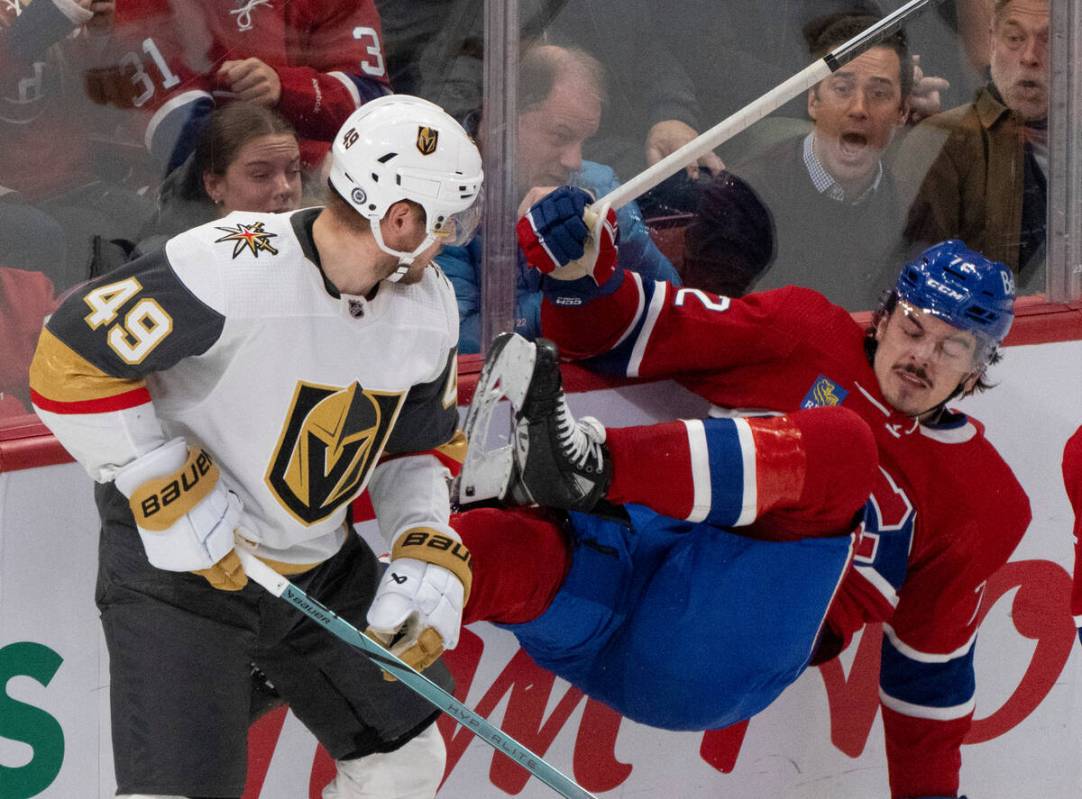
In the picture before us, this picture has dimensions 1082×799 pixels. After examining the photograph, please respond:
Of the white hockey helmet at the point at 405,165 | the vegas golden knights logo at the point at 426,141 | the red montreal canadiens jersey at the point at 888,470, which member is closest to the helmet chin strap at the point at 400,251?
the white hockey helmet at the point at 405,165

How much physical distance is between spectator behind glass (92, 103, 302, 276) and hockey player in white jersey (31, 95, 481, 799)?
1.25 feet

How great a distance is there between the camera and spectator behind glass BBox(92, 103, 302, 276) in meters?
2.62

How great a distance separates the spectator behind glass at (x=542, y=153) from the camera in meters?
2.94

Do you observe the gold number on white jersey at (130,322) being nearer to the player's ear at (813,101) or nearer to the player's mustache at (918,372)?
the player's mustache at (918,372)

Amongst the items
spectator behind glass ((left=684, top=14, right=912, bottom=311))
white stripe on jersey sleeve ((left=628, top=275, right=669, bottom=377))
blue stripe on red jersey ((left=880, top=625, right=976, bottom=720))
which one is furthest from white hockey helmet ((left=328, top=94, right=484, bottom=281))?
blue stripe on red jersey ((left=880, top=625, right=976, bottom=720))

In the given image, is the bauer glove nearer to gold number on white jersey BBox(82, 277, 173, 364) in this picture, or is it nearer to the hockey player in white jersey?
the hockey player in white jersey

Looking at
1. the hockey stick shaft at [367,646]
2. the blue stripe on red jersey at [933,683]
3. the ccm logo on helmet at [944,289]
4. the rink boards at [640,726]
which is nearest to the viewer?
the hockey stick shaft at [367,646]

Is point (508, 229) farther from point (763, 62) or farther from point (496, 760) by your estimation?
point (496, 760)

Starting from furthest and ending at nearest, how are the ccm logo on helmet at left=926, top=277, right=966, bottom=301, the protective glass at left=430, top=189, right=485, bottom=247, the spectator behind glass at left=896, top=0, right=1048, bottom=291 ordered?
1. the spectator behind glass at left=896, top=0, right=1048, bottom=291
2. the ccm logo on helmet at left=926, top=277, right=966, bottom=301
3. the protective glass at left=430, top=189, right=485, bottom=247

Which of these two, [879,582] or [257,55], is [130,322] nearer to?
[257,55]

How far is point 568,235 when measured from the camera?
2.81m

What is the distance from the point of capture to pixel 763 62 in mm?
3170

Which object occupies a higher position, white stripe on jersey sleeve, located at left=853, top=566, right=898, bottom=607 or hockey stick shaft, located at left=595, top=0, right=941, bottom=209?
hockey stick shaft, located at left=595, top=0, right=941, bottom=209

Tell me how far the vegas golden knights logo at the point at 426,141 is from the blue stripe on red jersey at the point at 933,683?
145 cm
